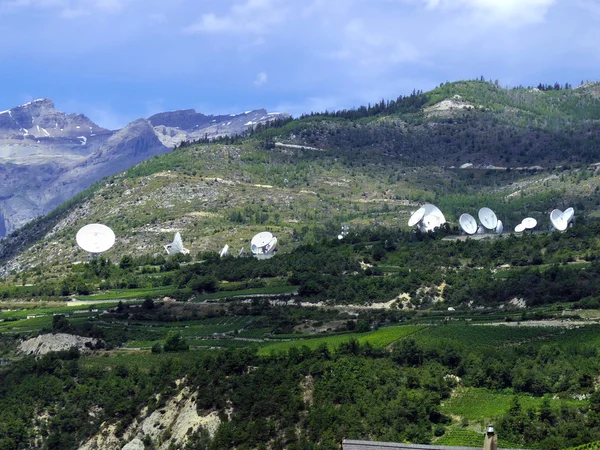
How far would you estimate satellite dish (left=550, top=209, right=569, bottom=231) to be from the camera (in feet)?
596

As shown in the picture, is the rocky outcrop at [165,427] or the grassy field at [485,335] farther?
the grassy field at [485,335]

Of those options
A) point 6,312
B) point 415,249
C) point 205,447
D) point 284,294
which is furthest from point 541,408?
point 6,312

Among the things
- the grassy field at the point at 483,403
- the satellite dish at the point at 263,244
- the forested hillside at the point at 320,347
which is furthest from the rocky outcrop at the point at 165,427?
the satellite dish at the point at 263,244

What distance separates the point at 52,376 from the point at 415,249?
70306mm

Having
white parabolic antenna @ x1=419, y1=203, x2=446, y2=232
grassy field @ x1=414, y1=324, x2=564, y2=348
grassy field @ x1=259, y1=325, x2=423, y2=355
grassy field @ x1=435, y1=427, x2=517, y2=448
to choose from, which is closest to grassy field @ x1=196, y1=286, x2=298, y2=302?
grassy field @ x1=259, y1=325, x2=423, y2=355

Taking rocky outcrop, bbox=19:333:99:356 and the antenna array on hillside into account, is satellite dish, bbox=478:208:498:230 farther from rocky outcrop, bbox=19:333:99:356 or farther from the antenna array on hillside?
rocky outcrop, bbox=19:333:99:356

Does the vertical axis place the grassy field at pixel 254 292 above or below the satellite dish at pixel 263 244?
below

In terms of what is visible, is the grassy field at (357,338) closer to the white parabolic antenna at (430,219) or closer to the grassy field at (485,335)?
the grassy field at (485,335)

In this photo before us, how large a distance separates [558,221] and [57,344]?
83.6 m

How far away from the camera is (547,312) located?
125438 millimetres

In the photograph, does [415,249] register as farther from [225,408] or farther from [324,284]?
[225,408]

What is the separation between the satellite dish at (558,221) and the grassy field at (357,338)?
63213mm

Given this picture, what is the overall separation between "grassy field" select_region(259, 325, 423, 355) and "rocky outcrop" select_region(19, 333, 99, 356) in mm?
22966

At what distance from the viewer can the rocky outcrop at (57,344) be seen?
443ft
